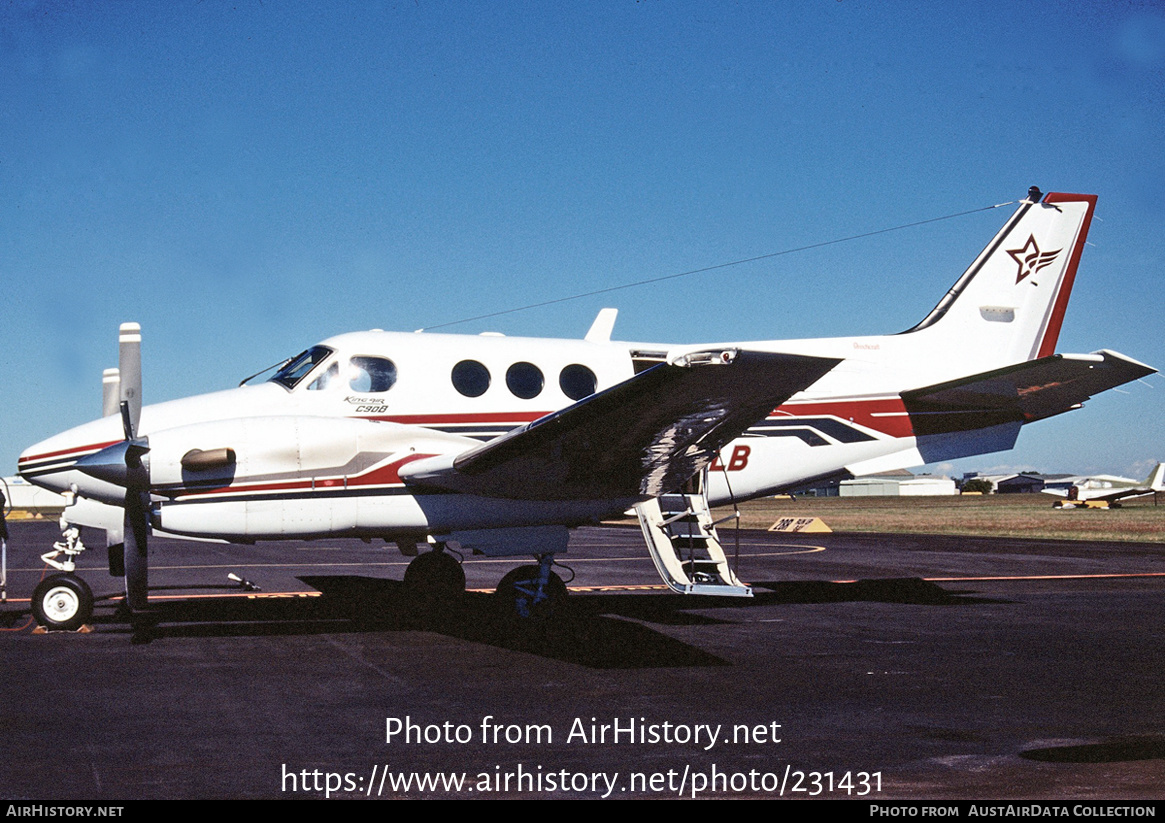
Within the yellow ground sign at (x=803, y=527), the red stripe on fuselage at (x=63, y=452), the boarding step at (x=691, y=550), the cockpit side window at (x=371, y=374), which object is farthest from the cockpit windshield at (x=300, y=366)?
the yellow ground sign at (x=803, y=527)

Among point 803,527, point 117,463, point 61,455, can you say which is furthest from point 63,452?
point 803,527

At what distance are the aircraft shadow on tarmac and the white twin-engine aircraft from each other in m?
0.55

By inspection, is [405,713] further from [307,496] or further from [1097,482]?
[1097,482]

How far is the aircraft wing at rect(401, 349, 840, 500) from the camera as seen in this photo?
357 inches

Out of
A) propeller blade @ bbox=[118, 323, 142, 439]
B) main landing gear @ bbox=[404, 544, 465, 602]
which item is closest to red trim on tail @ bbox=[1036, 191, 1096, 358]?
main landing gear @ bbox=[404, 544, 465, 602]

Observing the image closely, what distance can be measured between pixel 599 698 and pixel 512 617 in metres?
5.18

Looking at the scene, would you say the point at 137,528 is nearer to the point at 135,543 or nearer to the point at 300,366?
the point at 135,543

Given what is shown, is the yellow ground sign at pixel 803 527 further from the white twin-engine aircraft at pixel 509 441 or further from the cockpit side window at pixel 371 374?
the cockpit side window at pixel 371 374

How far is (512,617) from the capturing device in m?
13.4

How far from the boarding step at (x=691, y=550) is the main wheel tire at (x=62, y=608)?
7.00m

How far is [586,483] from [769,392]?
3.04m

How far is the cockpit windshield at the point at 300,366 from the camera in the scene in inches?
496

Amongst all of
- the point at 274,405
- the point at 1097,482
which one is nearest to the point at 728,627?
the point at 274,405

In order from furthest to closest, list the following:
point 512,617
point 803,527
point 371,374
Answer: point 803,527, point 512,617, point 371,374
